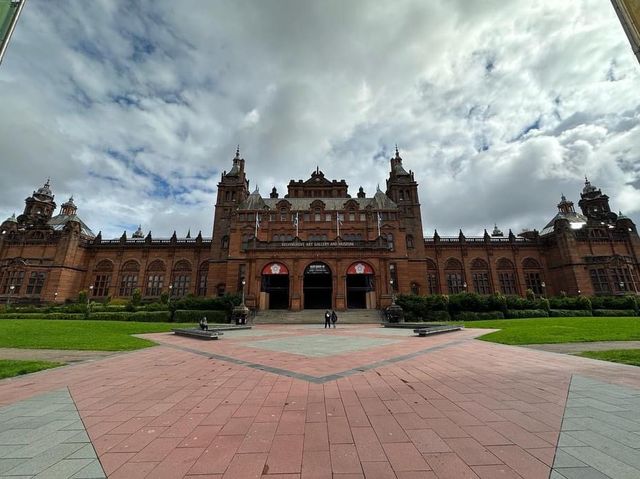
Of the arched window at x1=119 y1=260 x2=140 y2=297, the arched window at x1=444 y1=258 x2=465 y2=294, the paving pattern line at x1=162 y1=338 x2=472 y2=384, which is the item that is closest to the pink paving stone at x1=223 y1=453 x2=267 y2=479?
the paving pattern line at x1=162 y1=338 x2=472 y2=384

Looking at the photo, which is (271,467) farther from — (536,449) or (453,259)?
(453,259)

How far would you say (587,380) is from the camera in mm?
7090

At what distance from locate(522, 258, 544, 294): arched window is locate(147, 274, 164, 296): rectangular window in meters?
66.3

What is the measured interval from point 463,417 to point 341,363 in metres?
5.05

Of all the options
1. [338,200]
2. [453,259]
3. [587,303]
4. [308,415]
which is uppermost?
[338,200]

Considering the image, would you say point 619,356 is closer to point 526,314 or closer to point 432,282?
point 526,314

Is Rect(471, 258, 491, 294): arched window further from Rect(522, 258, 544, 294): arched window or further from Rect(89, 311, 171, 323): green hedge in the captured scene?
Rect(89, 311, 171, 323): green hedge

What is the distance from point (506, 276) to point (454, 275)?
948cm

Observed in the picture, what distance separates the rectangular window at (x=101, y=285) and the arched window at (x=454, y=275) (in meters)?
61.3

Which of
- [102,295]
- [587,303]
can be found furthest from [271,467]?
[102,295]

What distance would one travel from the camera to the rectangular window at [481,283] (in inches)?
2020

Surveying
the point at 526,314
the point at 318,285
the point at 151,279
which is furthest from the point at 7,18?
the point at 151,279

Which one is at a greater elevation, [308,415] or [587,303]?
[587,303]

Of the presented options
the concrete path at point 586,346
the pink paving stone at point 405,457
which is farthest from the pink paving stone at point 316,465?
the concrete path at point 586,346
